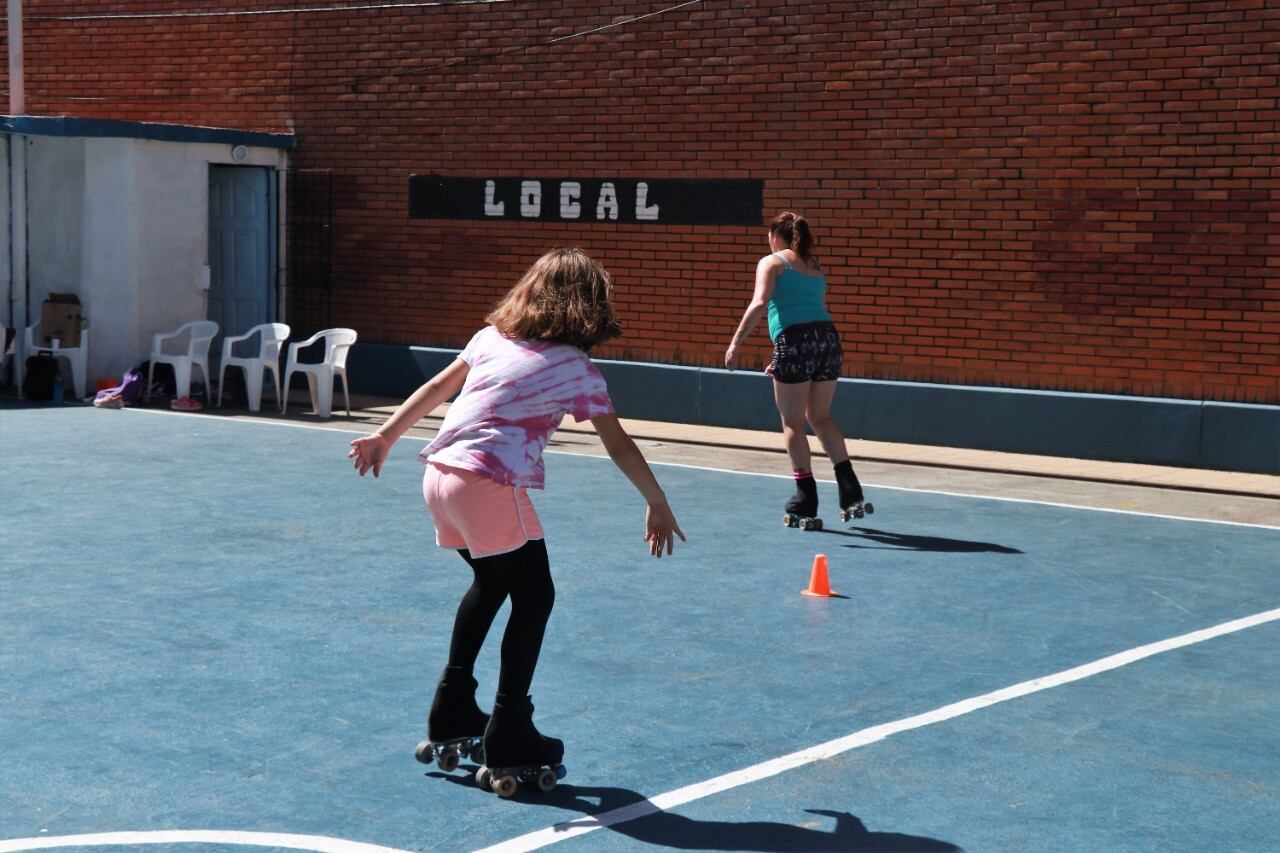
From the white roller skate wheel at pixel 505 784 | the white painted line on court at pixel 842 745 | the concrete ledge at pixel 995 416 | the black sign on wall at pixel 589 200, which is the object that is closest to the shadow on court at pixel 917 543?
the white painted line on court at pixel 842 745

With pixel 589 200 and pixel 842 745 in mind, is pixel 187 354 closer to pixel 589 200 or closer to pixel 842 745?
pixel 589 200

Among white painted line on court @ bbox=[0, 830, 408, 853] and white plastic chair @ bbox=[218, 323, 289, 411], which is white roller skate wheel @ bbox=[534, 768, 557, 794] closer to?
white painted line on court @ bbox=[0, 830, 408, 853]

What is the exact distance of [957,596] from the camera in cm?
902

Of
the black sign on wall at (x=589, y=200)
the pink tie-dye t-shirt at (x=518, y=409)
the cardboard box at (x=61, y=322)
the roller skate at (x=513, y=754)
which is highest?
the black sign on wall at (x=589, y=200)

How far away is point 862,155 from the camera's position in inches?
626

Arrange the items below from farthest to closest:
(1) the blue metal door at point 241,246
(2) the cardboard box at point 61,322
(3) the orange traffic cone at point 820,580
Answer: (1) the blue metal door at point 241,246 < (2) the cardboard box at point 61,322 < (3) the orange traffic cone at point 820,580

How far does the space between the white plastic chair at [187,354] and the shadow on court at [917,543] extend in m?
8.82

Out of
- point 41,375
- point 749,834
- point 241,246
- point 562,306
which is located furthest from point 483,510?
point 241,246

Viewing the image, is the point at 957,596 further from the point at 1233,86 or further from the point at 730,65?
the point at 730,65

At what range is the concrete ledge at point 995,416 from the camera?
46.0ft

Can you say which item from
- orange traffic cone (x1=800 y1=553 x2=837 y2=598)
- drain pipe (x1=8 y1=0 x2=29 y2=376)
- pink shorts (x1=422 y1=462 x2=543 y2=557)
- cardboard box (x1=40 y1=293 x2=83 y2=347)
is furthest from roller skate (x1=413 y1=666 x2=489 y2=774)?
drain pipe (x1=8 y1=0 x2=29 y2=376)

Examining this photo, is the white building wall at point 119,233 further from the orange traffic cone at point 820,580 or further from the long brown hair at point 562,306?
the long brown hair at point 562,306

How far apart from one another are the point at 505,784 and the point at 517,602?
59cm

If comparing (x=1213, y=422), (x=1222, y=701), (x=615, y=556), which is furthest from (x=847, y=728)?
(x=1213, y=422)
